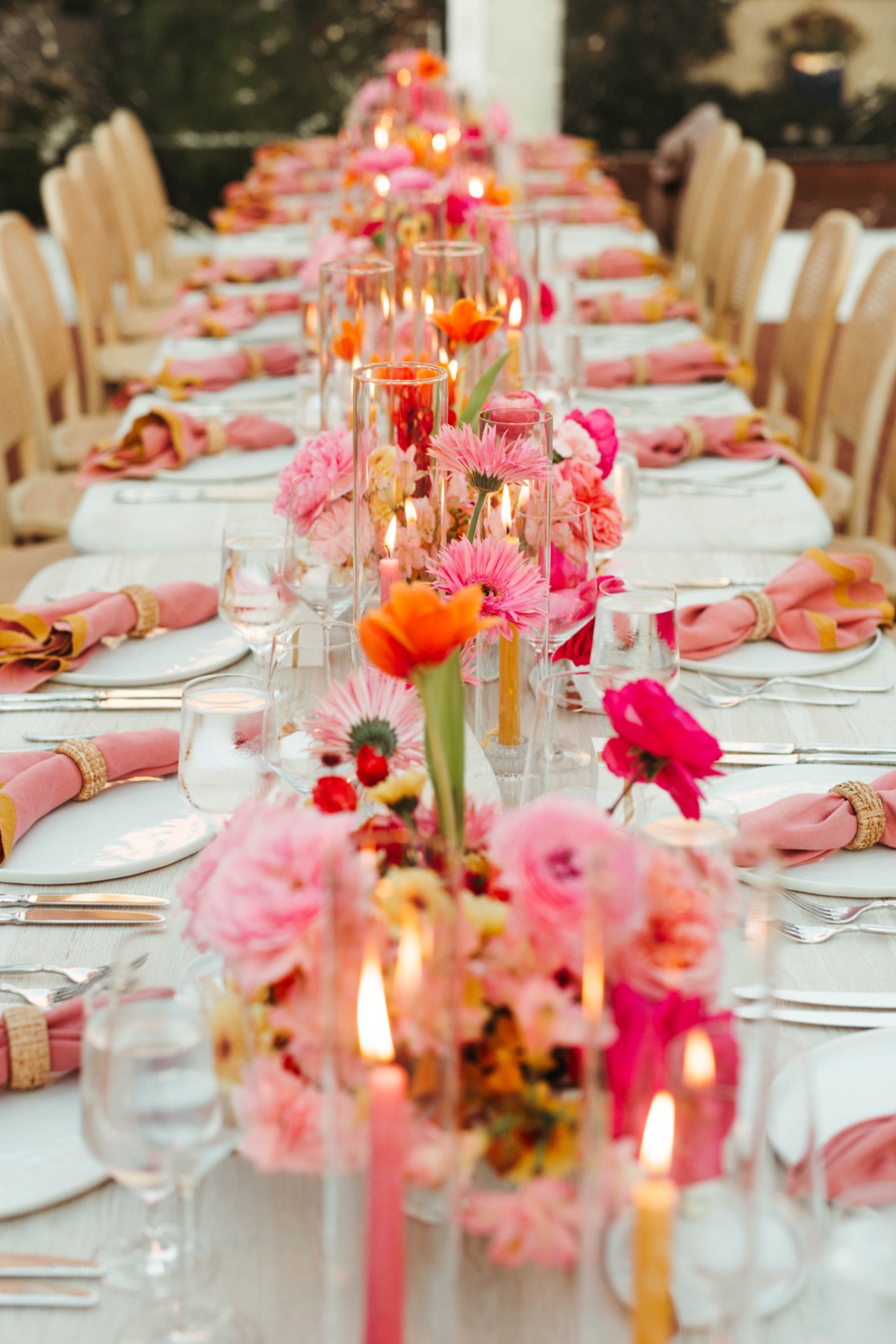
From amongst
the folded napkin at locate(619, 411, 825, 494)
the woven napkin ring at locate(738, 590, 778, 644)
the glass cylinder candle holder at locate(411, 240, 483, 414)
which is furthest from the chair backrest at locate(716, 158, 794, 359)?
the woven napkin ring at locate(738, 590, 778, 644)

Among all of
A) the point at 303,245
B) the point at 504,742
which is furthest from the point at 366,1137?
the point at 303,245

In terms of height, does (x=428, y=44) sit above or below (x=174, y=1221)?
above

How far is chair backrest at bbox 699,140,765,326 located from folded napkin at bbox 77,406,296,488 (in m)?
2.58

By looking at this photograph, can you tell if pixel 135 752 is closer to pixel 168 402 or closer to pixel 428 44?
pixel 168 402

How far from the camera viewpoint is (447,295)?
6.28 ft

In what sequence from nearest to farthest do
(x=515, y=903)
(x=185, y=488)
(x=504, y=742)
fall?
(x=515, y=903) → (x=504, y=742) → (x=185, y=488)

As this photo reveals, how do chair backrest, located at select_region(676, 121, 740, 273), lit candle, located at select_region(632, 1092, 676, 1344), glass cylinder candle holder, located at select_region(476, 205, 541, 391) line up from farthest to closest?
chair backrest, located at select_region(676, 121, 740, 273) < glass cylinder candle holder, located at select_region(476, 205, 541, 391) < lit candle, located at select_region(632, 1092, 676, 1344)

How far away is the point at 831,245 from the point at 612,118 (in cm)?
505

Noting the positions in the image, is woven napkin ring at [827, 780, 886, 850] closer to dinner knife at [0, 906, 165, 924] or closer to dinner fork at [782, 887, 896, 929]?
dinner fork at [782, 887, 896, 929]

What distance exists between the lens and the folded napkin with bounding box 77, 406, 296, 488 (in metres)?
2.20

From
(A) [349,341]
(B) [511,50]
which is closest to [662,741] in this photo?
(A) [349,341]

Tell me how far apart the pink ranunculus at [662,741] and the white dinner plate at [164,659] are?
75cm

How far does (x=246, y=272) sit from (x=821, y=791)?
270 centimetres

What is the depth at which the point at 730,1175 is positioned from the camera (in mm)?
612
